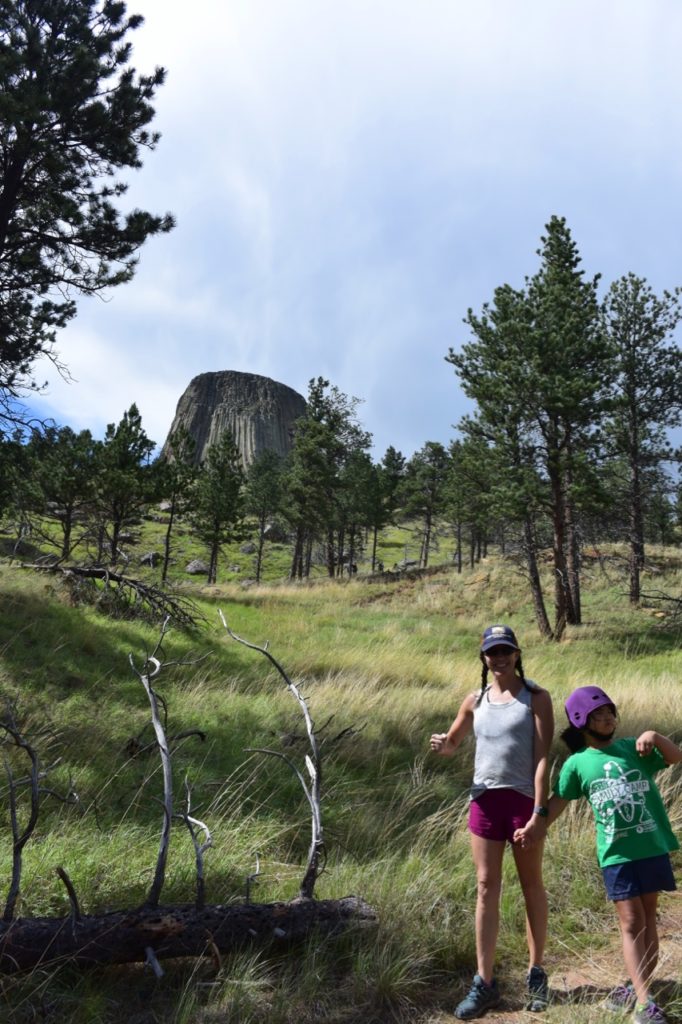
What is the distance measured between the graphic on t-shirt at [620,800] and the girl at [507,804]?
9.1 inches

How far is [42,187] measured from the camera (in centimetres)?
894

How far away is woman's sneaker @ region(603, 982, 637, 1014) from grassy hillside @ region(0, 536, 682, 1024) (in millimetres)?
196

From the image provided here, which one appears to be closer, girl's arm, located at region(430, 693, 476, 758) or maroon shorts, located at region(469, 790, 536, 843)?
maroon shorts, located at region(469, 790, 536, 843)

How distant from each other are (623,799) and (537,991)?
2.96 ft

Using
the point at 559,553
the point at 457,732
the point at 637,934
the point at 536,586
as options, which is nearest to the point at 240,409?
the point at 536,586

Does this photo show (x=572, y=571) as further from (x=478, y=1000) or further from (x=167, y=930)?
(x=167, y=930)

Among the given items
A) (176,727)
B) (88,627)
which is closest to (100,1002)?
(176,727)

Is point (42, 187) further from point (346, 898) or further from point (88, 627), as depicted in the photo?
point (346, 898)

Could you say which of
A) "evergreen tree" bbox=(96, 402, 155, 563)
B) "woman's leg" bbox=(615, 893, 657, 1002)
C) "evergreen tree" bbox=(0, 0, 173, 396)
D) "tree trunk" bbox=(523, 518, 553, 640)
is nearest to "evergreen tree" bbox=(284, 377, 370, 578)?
"evergreen tree" bbox=(96, 402, 155, 563)

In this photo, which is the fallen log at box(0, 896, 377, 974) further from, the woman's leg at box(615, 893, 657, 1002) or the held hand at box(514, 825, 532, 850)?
the woman's leg at box(615, 893, 657, 1002)

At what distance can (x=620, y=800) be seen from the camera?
2.58 m

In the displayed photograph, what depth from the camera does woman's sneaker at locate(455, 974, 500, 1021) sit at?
2500mm

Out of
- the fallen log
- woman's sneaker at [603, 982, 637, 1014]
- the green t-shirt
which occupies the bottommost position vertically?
woman's sneaker at [603, 982, 637, 1014]

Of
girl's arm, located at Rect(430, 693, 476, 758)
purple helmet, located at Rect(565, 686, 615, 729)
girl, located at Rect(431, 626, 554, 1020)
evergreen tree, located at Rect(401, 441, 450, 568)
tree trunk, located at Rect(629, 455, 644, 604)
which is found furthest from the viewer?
evergreen tree, located at Rect(401, 441, 450, 568)
